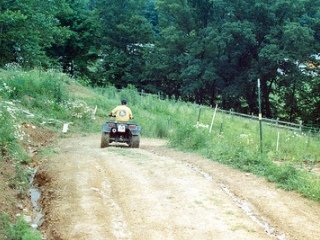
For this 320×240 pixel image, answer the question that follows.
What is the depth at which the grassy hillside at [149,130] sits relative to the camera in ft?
40.1

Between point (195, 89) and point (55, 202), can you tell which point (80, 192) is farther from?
point (195, 89)

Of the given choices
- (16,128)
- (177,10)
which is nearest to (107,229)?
(16,128)

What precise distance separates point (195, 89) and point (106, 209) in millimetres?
37771

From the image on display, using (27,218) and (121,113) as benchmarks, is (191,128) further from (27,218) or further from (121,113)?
(27,218)

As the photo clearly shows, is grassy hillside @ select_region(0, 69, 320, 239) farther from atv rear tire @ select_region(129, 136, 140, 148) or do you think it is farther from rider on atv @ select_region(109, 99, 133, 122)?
rider on atv @ select_region(109, 99, 133, 122)

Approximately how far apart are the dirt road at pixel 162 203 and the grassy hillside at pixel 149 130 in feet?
2.12

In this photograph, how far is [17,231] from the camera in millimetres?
7809

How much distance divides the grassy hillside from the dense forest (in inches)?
314

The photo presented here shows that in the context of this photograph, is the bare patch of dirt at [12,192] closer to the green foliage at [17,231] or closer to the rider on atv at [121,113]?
the green foliage at [17,231]

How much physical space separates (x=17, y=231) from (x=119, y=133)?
900 centimetres

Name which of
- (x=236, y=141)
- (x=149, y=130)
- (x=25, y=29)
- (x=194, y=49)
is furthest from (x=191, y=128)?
(x=194, y=49)

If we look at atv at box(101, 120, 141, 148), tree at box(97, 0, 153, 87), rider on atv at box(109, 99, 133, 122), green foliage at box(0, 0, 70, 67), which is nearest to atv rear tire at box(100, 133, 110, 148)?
atv at box(101, 120, 141, 148)

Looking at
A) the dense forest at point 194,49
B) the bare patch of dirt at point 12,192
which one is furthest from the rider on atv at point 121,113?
the dense forest at point 194,49

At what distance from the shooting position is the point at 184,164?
13.6 metres
